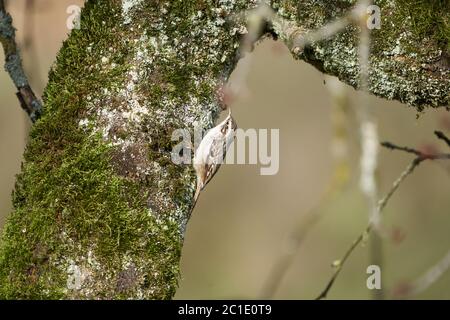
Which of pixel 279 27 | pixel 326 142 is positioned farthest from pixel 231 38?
pixel 326 142

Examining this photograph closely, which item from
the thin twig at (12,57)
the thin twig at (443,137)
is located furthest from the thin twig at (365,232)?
the thin twig at (12,57)

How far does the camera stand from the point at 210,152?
2.19m

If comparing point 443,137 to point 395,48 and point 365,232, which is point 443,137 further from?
point 395,48

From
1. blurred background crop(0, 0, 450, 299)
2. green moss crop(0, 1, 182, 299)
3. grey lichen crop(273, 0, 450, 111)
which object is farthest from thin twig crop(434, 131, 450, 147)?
blurred background crop(0, 0, 450, 299)

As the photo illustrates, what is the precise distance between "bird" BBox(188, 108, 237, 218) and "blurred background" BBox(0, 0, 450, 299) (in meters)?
2.77

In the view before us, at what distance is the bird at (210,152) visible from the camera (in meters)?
2.10

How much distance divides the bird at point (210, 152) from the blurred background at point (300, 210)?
2.77 metres

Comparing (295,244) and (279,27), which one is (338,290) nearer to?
(295,244)

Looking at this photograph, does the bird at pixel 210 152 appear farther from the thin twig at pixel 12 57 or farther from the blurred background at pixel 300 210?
the blurred background at pixel 300 210

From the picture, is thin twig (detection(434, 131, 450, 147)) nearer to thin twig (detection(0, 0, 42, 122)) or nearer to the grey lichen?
the grey lichen

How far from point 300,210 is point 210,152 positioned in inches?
139

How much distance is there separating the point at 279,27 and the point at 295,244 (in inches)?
36.9

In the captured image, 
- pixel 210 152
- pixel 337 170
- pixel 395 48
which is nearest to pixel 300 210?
pixel 337 170
